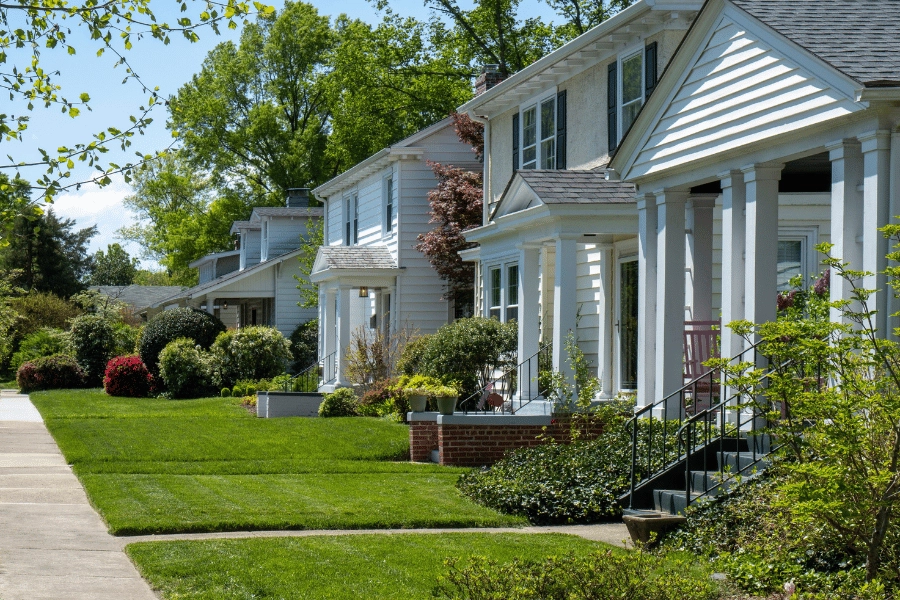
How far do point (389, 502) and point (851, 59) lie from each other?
6.66m

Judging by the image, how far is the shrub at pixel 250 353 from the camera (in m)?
33.0

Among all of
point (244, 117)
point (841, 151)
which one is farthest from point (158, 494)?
point (244, 117)

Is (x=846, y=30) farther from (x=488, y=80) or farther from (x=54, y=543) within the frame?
(x=488, y=80)

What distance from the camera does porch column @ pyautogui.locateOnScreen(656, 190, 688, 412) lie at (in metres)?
12.9

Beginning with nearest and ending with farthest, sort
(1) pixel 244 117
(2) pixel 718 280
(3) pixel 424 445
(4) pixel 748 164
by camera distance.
A: (4) pixel 748 164
(2) pixel 718 280
(3) pixel 424 445
(1) pixel 244 117

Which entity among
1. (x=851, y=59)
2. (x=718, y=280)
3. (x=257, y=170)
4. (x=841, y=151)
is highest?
(x=257, y=170)

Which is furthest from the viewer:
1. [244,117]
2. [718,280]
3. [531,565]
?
A: [244,117]

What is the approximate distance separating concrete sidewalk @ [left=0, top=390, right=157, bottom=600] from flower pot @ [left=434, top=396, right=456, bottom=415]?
199 inches

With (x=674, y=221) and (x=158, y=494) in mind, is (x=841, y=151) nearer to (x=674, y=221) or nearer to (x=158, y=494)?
(x=674, y=221)

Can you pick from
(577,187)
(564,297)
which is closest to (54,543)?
(564,297)

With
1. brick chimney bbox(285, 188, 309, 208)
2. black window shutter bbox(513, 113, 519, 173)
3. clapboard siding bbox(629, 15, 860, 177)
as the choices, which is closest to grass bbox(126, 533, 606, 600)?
clapboard siding bbox(629, 15, 860, 177)

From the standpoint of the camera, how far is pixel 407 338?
88.7ft

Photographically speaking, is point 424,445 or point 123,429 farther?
point 123,429

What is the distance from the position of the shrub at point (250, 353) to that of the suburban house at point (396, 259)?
2.72 m
